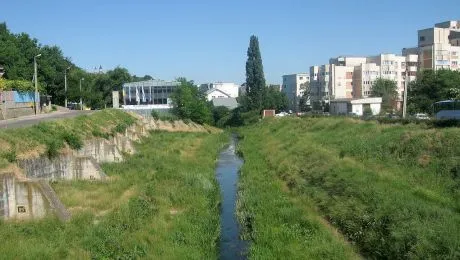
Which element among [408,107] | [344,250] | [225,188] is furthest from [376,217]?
[408,107]

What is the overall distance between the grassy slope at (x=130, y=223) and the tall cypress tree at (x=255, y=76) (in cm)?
6284

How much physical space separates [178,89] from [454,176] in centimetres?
6618

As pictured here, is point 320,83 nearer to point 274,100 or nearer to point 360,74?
point 360,74

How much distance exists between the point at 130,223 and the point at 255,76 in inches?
2960

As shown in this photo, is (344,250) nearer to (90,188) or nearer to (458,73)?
(90,188)

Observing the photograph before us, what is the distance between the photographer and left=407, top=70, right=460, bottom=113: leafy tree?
74.1 m

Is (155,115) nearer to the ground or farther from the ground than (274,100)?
nearer to the ground

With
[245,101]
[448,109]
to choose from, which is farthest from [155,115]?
[448,109]

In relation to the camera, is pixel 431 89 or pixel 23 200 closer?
pixel 23 200

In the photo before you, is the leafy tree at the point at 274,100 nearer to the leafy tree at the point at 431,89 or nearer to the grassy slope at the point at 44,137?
the leafy tree at the point at 431,89

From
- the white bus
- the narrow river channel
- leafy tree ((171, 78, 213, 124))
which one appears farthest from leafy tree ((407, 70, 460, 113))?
the narrow river channel

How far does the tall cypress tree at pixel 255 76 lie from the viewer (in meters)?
91.2

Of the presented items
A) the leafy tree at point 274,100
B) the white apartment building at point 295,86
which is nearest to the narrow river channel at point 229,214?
the leafy tree at point 274,100

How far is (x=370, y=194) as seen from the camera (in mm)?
19984
